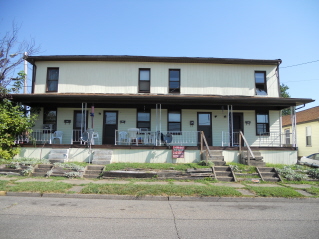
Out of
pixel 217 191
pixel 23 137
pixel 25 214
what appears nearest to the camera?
pixel 25 214

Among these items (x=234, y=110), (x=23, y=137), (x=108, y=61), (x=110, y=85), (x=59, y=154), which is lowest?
(x=59, y=154)

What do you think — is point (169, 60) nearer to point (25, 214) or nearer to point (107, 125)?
point (107, 125)

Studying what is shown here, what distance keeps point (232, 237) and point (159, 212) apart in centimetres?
208

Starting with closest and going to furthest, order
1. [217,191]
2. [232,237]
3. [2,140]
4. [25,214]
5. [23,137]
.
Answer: [232,237] < [25,214] < [217,191] < [2,140] < [23,137]

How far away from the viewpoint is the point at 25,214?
5414 mm

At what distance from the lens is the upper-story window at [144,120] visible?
14047mm

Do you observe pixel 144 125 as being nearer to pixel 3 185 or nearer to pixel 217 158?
pixel 217 158

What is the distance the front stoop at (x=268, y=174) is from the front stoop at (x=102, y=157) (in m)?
7.00

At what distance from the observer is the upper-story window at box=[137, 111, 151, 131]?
14047mm

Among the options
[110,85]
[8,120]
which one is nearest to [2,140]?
[8,120]

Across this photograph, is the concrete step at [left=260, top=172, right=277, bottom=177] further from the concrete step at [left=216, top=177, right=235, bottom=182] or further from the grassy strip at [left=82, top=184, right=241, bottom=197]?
the grassy strip at [left=82, top=184, right=241, bottom=197]

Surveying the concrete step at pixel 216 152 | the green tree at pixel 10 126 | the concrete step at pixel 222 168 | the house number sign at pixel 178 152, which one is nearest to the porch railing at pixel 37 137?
the green tree at pixel 10 126

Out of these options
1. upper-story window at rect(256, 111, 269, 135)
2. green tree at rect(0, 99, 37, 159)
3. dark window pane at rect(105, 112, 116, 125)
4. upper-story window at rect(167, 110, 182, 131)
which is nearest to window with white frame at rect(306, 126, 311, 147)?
upper-story window at rect(256, 111, 269, 135)

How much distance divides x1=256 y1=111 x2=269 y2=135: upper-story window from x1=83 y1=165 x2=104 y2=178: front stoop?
31.0 ft
